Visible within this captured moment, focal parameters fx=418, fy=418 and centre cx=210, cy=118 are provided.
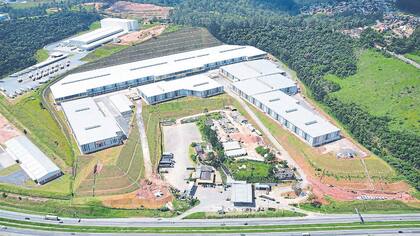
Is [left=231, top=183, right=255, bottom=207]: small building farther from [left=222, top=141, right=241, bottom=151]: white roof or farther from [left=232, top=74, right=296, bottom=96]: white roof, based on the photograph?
[left=232, top=74, right=296, bottom=96]: white roof

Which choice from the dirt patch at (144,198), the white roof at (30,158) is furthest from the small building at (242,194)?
the white roof at (30,158)

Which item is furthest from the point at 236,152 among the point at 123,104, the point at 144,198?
the point at 123,104

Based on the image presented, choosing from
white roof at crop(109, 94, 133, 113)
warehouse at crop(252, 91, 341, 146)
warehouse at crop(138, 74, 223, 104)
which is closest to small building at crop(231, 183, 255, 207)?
warehouse at crop(252, 91, 341, 146)

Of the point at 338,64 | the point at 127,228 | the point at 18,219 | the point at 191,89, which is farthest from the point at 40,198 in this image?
the point at 338,64

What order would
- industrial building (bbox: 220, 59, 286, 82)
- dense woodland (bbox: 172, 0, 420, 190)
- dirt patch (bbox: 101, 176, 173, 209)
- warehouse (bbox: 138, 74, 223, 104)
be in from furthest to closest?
1. industrial building (bbox: 220, 59, 286, 82)
2. warehouse (bbox: 138, 74, 223, 104)
3. dense woodland (bbox: 172, 0, 420, 190)
4. dirt patch (bbox: 101, 176, 173, 209)

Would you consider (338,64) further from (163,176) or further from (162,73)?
(163,176)
